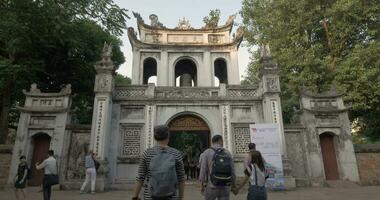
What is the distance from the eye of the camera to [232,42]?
58.0 ft

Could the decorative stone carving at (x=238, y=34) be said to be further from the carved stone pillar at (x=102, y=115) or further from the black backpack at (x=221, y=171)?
the black backpack at (x=221, y=171)

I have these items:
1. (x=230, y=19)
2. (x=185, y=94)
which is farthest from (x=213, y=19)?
(x=185, y=94)

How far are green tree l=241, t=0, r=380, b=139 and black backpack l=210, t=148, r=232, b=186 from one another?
12878mm

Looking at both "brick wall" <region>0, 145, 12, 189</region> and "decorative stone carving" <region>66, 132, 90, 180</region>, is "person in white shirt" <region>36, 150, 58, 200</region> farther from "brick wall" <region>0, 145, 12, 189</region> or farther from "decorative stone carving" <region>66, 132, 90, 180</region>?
"brick wall" <region>0, 145, 12, 189</region>

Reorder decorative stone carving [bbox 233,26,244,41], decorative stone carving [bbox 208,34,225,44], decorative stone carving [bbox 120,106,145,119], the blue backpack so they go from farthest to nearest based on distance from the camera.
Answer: decorative stone carving [bbox 208,34,225,44]
decorative stone carving [bbox 233,26,244,41]
decorative stone carving [bbox 120,106,145,119]
the blue backpack

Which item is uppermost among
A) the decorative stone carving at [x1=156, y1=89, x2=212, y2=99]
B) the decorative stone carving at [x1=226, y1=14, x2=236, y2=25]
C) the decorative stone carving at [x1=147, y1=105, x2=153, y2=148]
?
the decorative stone carving at [x1=226, y1=14, x2=236, y2=25]

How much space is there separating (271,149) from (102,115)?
24.0 ft

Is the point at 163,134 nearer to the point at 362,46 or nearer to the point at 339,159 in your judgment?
the point at 339,159

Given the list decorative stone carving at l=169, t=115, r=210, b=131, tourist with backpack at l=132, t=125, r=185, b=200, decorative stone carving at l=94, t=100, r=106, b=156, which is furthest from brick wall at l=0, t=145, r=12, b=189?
tourist with backpack at l=132, t=125, r=185, b=200

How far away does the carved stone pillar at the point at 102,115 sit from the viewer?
11859mm

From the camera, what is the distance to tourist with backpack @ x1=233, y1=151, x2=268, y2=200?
5.01 meters

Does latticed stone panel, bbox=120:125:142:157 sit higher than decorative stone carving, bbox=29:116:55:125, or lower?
lower

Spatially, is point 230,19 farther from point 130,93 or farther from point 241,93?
point 130,93

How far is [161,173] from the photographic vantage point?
3.28 metres
